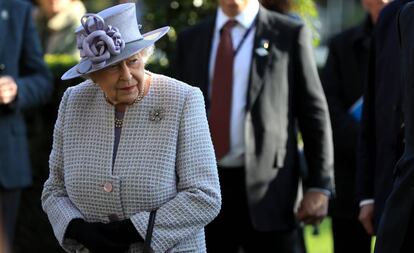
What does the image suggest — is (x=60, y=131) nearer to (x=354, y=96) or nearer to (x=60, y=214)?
(x=60, y=214)

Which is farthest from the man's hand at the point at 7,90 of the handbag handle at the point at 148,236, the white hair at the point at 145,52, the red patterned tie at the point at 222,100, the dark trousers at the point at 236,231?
the handbag handle at the point at 148,236

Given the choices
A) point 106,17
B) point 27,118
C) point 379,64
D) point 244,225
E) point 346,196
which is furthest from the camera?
point 27,118

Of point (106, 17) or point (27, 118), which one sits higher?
point (106, 17)

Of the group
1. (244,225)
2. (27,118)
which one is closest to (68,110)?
(244,225)

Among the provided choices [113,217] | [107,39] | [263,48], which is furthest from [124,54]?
[263,48]

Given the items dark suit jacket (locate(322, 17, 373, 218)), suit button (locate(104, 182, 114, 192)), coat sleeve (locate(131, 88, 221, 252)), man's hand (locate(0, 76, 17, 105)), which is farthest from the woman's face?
dark suit jacket (locate(322, 17, 373, 218))

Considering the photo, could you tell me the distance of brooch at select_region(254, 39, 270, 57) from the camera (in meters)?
5.74

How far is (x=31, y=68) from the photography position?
6711 millimetres

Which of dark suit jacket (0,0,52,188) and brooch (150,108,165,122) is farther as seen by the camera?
dark suit jacket (0,0,52,188)

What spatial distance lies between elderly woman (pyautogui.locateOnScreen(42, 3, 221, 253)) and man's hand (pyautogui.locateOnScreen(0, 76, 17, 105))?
219 centimetres

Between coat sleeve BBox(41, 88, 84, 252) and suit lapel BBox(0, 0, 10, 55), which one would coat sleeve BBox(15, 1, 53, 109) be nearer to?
suit lapel BBox(0, 0, 10, 55)

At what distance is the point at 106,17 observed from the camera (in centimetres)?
403

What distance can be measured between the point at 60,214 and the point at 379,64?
6.42ft

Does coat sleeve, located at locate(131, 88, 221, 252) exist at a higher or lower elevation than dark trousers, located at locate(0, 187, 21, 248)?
higher
